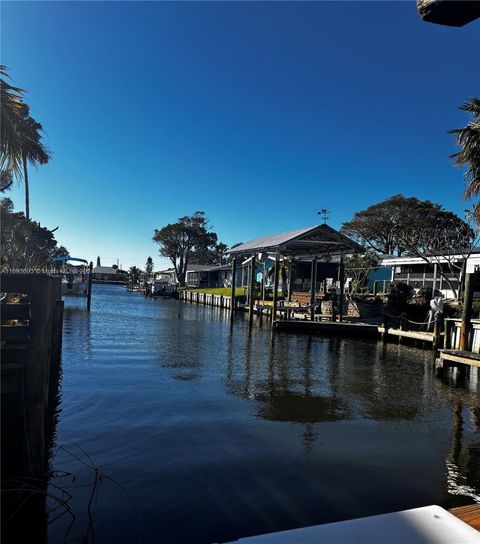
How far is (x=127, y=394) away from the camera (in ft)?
33.9

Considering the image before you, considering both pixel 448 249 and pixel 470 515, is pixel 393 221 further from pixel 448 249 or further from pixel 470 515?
pixel 470 515

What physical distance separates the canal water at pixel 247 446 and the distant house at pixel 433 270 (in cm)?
1571

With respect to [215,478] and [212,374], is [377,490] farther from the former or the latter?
[212,374]

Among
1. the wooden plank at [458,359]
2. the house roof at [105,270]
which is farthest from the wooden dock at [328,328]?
the house roof at [105,270]

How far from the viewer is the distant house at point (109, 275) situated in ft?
486

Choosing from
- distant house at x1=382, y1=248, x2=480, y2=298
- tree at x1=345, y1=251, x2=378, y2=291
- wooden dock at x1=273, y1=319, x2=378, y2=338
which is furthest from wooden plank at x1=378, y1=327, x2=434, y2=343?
tree at x1=345, y1=251, x2=378, y2=291

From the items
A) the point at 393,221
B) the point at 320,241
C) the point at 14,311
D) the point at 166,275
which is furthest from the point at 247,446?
the point at 166,275

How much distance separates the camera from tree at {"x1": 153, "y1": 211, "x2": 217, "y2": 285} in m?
97.4

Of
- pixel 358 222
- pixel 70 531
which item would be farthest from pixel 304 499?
pixel 358 222

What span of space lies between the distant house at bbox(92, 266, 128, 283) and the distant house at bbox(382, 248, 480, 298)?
4703 inches

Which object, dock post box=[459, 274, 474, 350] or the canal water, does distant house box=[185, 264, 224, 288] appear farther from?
the canal water

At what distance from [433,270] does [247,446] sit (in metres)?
29.6

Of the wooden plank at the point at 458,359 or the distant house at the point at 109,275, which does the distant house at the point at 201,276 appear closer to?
the distant house at the point at 109,275

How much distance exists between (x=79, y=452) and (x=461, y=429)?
6.93 meters
